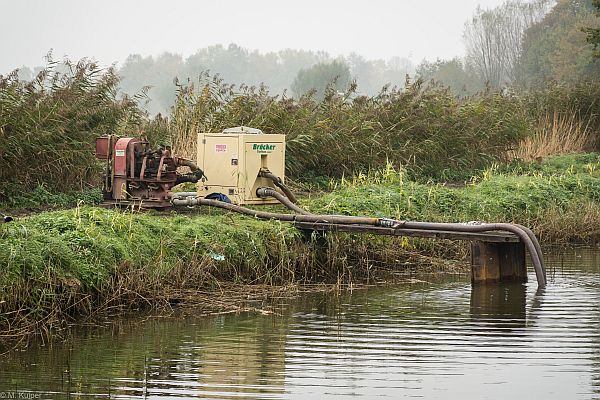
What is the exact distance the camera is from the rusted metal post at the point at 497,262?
468 inches

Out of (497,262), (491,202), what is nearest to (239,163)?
(497,262)

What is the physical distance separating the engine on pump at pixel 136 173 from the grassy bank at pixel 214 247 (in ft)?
2.02

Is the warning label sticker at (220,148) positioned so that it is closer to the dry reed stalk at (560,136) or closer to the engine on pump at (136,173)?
the engine on pump at (136,173)

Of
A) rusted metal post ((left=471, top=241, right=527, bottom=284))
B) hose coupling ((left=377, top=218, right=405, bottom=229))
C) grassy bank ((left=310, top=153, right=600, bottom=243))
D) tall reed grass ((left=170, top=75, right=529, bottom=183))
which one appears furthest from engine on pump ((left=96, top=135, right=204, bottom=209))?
rusted metal post ((left=471, top=241, right=527, bottom=284))

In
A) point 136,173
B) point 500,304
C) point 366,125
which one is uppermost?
point 366,125

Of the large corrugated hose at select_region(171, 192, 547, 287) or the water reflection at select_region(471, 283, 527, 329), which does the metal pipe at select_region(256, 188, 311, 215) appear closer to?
the large corrugated hose at select_region(171, 192, 547, 287)

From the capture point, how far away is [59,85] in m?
16.1

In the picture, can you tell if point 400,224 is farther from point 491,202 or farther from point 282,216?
point 491,202

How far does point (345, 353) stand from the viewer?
8453 millimetres

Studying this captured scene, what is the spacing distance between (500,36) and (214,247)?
76287mm

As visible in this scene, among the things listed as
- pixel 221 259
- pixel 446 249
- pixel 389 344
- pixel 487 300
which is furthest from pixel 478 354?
pixel 446 249

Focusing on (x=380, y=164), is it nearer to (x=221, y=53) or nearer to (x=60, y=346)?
(x=60, y=346)

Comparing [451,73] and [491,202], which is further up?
[451,73]

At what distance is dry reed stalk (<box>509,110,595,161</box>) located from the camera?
25562 mm
